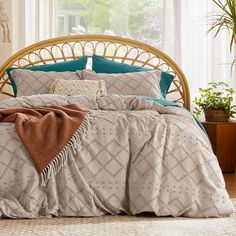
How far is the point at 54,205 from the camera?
318 cm

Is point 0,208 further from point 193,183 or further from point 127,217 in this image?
point 193,183

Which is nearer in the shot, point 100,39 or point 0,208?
point 0,208

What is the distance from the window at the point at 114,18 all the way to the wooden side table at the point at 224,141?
1.26m

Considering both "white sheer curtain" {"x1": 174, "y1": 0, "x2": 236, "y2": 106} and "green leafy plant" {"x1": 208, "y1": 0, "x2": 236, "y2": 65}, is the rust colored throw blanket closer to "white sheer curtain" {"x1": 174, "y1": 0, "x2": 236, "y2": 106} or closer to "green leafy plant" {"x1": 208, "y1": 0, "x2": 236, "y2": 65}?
"green leafy plant" {"x1": 208, "y1": 0, "x2": 236, "y2": 65}

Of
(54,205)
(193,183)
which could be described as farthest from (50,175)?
(193,183)

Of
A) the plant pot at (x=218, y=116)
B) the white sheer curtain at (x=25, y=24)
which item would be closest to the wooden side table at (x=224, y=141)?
the plant pot at (x=218, y=116)

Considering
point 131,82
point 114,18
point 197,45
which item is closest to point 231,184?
point 131,82

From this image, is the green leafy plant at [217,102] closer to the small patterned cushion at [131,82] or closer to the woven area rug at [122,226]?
the small patterned cushion at [131,82]

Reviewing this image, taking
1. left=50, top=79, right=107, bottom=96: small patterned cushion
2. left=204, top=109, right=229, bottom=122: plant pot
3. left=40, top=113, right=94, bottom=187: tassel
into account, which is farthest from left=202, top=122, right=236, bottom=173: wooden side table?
left=40, top=113, right=94, bottom=187: tassel

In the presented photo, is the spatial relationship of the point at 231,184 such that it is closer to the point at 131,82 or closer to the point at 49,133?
the point at 131,82

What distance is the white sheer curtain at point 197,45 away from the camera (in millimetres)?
5762

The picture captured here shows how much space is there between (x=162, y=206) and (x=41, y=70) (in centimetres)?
230

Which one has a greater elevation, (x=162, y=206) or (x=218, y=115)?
(x=218, y=115)

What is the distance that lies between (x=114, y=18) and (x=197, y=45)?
0.87 metres
